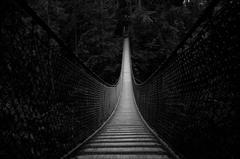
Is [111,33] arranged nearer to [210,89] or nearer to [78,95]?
[78,95]

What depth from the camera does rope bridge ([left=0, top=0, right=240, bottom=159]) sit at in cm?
108

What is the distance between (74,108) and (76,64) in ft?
1.40

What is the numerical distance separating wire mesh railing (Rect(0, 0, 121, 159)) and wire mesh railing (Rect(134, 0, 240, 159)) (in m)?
0.88

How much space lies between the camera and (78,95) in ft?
7.86

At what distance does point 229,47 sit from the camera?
1064 mm

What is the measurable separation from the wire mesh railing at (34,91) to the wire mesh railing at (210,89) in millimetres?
881

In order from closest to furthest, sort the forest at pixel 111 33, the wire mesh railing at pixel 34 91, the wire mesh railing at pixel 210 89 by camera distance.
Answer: the wire mesh railing at pixel 210 89
the wire mesh railing at pixel 34 91
the forest at pixel 111 33

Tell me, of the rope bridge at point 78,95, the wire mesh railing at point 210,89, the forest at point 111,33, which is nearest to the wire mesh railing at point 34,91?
the rope bridge at point 78,95

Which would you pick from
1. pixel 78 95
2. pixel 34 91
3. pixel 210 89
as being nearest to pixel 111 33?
pixel 78 95

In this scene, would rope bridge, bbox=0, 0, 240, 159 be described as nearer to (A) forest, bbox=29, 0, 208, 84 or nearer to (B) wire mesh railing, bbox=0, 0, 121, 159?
(B) wire mesh railing, bbox=0, 0, 121, 159

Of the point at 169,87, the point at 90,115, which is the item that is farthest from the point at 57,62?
the point at 90,115

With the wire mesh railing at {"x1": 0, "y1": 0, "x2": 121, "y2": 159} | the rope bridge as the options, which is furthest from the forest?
the rope bridge

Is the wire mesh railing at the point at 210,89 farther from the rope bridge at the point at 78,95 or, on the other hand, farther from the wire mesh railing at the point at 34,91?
the wire mesh railing at the point at 34,91

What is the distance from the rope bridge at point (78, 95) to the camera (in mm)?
1084
